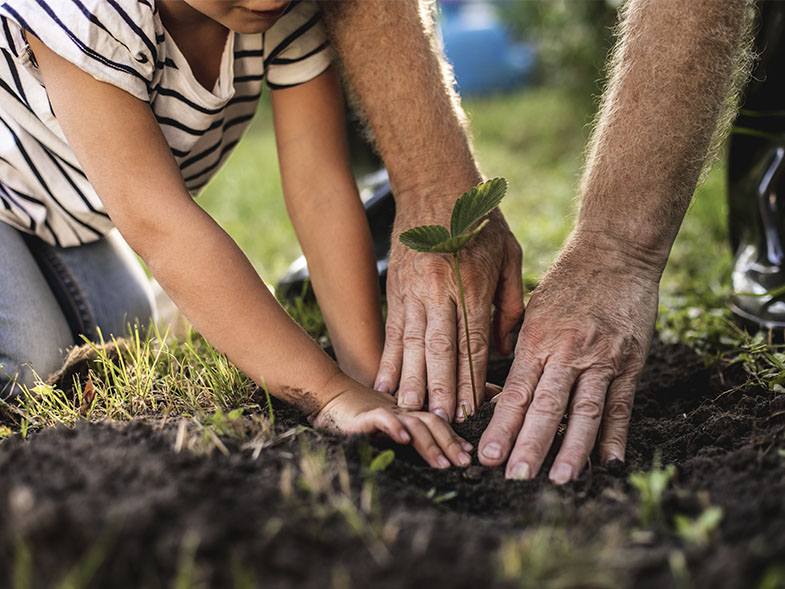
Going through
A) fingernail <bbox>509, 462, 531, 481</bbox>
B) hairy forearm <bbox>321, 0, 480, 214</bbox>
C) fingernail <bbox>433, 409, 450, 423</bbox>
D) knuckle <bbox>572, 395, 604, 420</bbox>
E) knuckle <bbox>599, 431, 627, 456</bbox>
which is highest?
hairy forearm <bbox>321, 0, 480, 214</bbox>

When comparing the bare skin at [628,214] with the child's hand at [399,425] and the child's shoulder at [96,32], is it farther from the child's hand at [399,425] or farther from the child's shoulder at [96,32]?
the child's shoulder at [96,32]

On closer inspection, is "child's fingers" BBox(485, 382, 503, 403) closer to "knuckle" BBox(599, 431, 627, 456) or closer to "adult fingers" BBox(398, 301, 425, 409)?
"adult fingers" BBox(398, 301, 425, 409)

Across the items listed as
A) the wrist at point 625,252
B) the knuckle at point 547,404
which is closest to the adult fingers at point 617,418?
the knuckle at point 547,404

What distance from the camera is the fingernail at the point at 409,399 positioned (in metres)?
1.40

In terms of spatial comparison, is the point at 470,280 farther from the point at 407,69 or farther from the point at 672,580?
the point at 672,580

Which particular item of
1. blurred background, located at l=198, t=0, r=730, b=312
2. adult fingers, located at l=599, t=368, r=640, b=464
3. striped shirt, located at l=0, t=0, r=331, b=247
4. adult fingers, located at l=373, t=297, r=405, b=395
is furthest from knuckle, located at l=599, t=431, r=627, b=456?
striped shirt, located at l=0, t=0, r=331, b=247

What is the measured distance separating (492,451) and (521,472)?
0.07 metres

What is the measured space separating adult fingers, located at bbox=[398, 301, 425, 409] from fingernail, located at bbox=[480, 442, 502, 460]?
0.71ft

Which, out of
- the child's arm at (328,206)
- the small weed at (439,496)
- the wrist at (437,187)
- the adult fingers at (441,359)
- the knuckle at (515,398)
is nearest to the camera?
the small weed at (439,496)

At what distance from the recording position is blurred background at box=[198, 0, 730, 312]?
2.79 meters

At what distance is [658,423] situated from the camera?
143 centimetres

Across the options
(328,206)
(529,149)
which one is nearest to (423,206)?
(328,206)

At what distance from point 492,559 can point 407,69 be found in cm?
118

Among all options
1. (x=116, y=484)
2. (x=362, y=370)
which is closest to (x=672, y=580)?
(x=116, y=484)
